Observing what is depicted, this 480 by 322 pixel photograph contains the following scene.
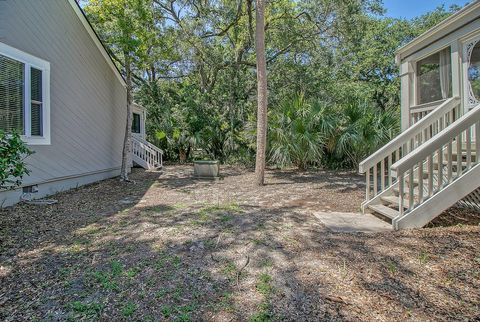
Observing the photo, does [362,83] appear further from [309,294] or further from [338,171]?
[309,294]

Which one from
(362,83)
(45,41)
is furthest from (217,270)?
(362,83)

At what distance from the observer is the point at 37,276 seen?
9.51 ft

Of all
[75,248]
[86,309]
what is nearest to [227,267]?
[86,309]

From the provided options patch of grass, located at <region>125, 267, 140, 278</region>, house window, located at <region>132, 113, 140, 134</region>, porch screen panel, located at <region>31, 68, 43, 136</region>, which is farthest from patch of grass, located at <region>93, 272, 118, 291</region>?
house window, located at <region>132, 113, 140, 134</region>

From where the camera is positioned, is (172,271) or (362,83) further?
(362,83)

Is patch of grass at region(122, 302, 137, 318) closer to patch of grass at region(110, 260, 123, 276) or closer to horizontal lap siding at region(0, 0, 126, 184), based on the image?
patch of grass at region(110, 260, 123, 276)

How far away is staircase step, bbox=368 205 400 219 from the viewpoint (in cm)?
443

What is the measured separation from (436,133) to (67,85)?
314 inches

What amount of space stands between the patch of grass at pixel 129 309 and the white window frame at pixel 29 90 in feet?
15.3

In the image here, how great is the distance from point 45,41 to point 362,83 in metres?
18.1

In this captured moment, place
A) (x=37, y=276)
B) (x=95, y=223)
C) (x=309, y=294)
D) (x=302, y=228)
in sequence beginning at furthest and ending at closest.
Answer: (x=95, y=223) < (x=302, y=228) < (x=37, y=276) < (x=309, y=294)

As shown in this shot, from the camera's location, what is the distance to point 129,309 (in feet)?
7.67

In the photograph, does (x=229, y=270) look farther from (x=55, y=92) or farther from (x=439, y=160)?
(x=55, y=92)

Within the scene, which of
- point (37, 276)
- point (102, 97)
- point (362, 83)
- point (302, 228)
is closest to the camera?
point (37, 276)
